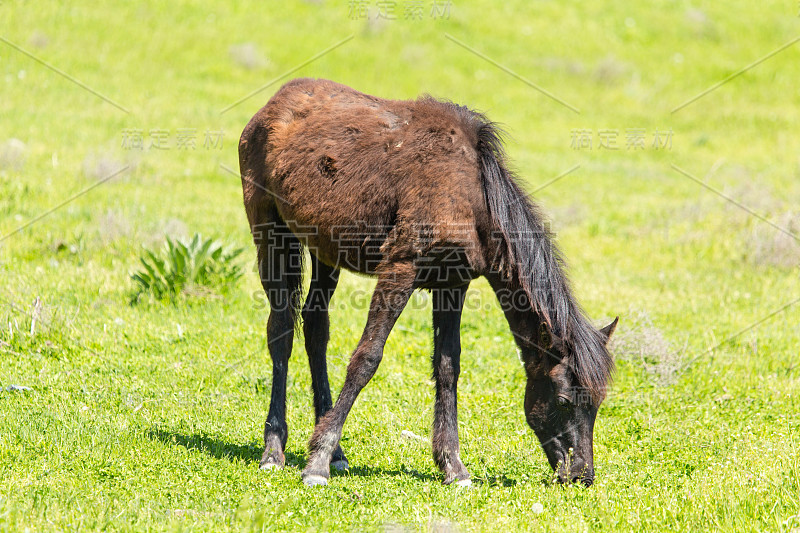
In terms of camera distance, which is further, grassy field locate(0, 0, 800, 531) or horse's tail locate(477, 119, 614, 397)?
horse's tail locate(477, 119, 614, 397)

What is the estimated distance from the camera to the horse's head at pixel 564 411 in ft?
17.7

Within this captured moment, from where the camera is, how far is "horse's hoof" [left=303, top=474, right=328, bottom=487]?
17.6ft

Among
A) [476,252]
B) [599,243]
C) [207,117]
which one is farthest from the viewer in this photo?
[207,117]

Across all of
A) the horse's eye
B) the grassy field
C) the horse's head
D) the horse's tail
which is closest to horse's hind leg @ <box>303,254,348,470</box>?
the grassy field

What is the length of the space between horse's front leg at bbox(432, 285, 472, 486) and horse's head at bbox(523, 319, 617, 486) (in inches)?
26.8

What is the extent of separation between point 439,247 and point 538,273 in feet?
2.43

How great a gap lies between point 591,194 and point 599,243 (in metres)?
3.45

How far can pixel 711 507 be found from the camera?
4906 millimetres

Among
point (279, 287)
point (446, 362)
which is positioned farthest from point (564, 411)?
point (279, 287)

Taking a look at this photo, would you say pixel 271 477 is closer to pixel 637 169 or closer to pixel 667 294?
pixel 667 294

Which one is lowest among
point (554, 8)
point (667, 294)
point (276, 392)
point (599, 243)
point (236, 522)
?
point (236, 522)

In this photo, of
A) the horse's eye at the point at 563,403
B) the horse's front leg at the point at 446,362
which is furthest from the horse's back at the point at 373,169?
the horse's eye at the point at 563,403

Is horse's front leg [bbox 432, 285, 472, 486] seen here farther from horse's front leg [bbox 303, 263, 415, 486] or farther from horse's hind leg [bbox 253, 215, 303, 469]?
horse's hind leg [bbox 253, 215, 303, 469]

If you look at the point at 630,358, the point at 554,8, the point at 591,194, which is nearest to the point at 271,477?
the point at 630,358
